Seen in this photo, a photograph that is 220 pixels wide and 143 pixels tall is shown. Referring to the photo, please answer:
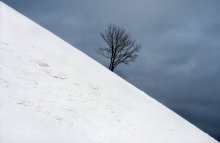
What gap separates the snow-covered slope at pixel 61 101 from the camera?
37.6 ft

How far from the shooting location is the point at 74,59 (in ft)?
75.4

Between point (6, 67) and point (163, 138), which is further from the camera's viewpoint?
point (163, 138)

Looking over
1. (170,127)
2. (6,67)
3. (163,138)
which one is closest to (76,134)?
(6,67)

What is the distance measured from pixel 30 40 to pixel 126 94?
25.9ft

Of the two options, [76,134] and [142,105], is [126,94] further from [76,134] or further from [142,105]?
[76,134]

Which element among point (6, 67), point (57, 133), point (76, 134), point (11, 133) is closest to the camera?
point (11, 133)

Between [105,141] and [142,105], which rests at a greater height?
[142,105]

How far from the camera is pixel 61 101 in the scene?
14.8 m

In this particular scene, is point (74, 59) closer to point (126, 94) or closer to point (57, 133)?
point (126, 94)

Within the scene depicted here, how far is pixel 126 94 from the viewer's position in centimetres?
2225

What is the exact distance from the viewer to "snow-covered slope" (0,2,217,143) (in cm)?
1145

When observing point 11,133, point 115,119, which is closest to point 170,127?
point 115,119

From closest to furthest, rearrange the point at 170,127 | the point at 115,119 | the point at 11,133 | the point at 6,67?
the point at 11,133 < the point at 6,67 < the point at 115,119 < the point at 170,127

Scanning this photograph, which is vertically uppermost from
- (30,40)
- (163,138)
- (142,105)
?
(30,40)
